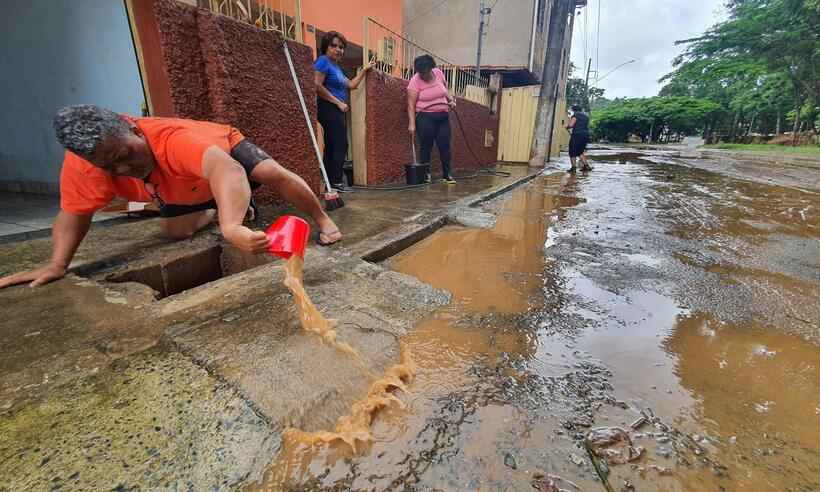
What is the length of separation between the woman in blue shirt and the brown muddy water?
2.05m

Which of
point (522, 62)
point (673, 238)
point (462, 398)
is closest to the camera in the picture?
point (462, 398)

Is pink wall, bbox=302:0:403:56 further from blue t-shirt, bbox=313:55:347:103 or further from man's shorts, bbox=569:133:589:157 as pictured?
man's shorts, bbox=569:133:589:157

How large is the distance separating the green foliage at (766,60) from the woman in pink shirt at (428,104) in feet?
58.8

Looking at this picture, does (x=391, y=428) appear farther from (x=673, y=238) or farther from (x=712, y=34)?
(x=712, y=34)

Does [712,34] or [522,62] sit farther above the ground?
[712,34]

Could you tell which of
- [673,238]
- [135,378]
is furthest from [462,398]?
[673,238]

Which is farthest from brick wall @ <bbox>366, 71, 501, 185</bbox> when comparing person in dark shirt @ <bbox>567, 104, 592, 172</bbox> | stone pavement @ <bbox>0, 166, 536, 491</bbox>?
person in dark shirt @ <bbox>567, 104, 592, 172</bbox>

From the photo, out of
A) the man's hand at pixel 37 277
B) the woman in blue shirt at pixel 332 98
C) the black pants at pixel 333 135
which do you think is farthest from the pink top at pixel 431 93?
the man's hand at pixel 37 277

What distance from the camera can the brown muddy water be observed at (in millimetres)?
841

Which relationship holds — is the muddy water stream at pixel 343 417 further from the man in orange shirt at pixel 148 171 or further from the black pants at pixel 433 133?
the black pants at pixel 433 133

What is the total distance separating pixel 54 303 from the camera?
139 centimetres

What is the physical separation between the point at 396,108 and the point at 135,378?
458 cm

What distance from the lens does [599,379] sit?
116 cm

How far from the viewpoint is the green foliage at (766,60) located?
15094 mm
